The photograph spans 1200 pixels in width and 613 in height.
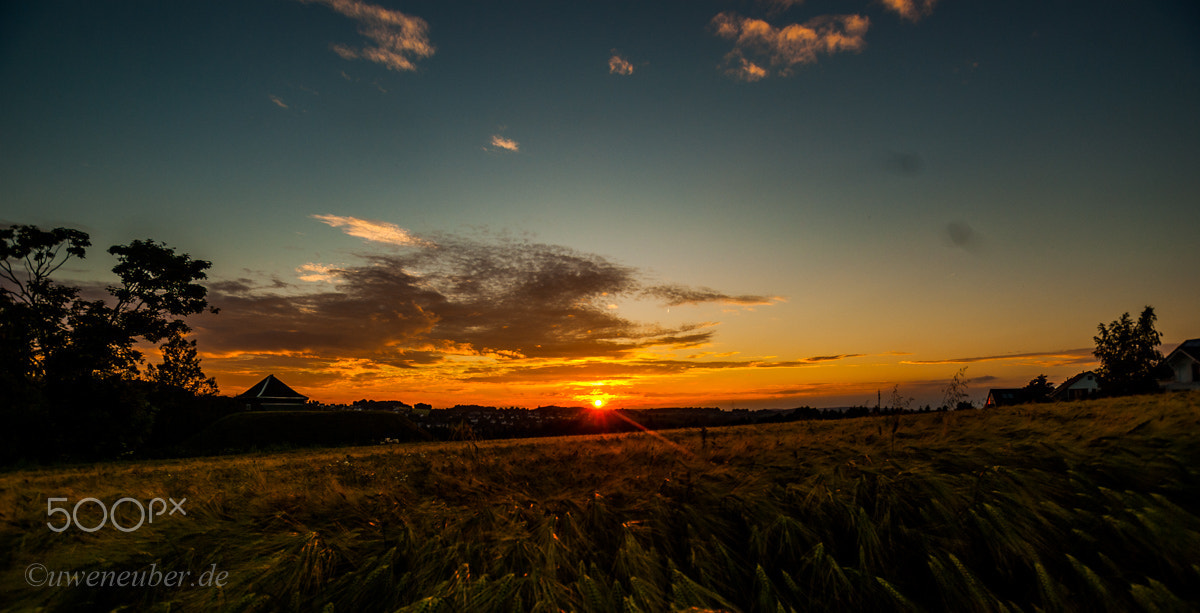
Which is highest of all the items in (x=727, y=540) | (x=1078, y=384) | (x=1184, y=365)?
(x=1184, y=365)

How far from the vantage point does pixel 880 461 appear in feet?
15.7

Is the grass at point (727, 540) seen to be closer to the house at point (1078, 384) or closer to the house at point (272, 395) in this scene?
the house at point (272, 395)

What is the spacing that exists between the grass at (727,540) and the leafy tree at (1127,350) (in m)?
89.7

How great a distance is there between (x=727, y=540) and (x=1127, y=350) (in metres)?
100

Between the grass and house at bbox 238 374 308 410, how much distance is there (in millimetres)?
77761

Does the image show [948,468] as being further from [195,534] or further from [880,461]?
[195,534]

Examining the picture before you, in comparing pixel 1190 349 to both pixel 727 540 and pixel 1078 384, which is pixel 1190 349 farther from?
pixel 727 540

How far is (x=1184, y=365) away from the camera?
183ft

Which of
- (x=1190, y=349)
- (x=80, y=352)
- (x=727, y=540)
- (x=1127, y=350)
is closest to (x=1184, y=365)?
(x=1190, y=349)

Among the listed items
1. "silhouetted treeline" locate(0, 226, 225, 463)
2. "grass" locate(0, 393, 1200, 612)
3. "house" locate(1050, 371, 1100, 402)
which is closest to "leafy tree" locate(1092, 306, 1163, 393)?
"house" locate(1050, 371, 1100, 402)

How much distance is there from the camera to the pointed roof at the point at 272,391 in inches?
2849

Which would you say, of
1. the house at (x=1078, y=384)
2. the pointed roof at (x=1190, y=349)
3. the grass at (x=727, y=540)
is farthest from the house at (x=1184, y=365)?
the grass at (x=727, y=540)

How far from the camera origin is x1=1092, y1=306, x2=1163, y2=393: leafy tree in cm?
6950

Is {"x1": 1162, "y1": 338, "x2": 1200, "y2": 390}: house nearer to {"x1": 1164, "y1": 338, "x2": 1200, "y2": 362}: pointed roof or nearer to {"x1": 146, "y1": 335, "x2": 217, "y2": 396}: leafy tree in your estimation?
{"x1": 1164, "y1": 338, "x2": 1200, "y2": 362}: pointed roof
